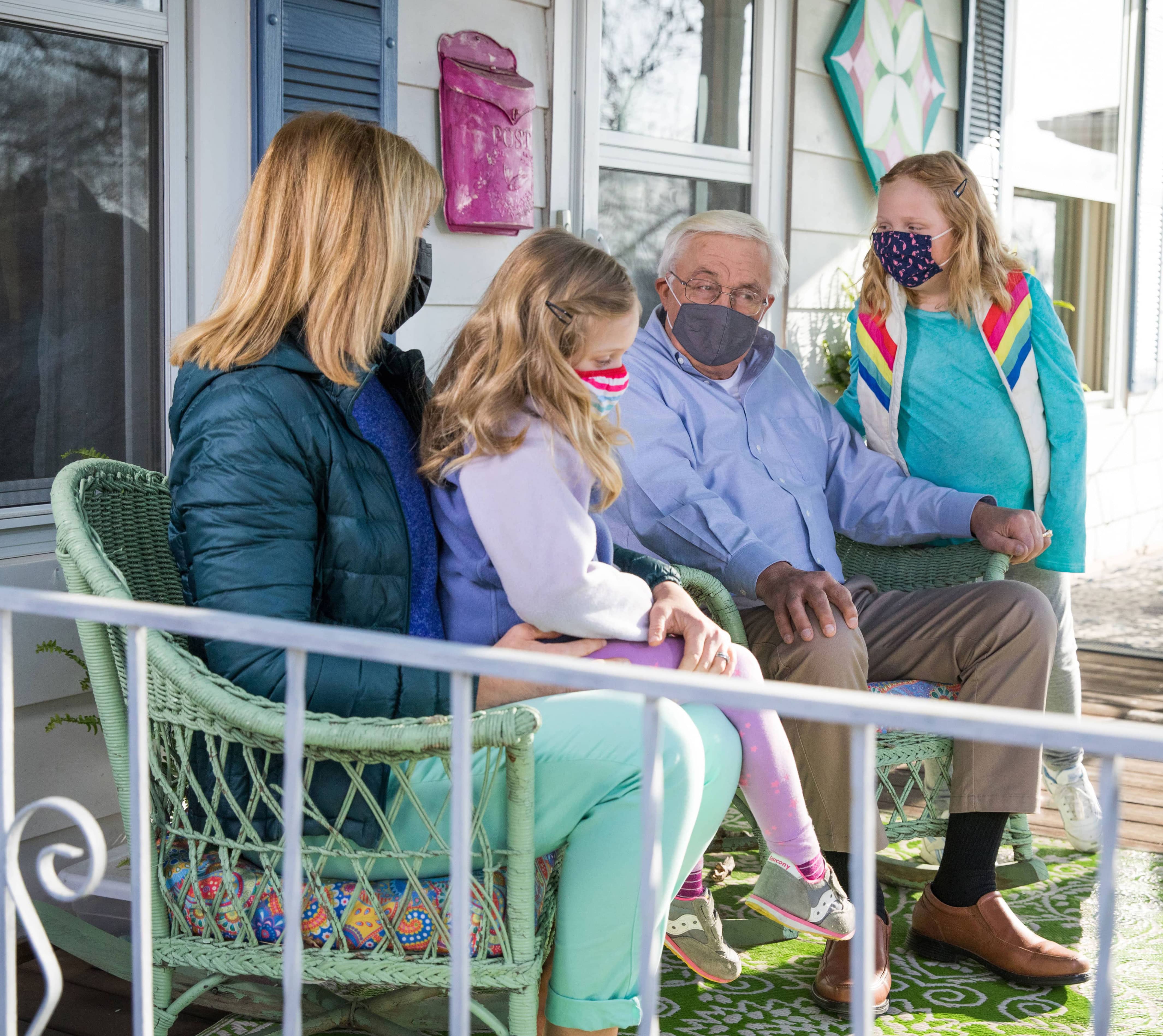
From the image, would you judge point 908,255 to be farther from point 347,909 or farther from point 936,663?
point 347,909

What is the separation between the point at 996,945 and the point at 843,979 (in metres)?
0.31

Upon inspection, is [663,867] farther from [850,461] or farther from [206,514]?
[850,461]

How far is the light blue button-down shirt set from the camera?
91.4 inches

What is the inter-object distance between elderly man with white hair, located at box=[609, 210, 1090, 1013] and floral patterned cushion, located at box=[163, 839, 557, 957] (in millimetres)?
545

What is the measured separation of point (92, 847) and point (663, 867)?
67cm

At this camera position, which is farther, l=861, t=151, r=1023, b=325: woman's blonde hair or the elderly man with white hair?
l=861, t=151, r=1023, b=325: woman's blonde hair

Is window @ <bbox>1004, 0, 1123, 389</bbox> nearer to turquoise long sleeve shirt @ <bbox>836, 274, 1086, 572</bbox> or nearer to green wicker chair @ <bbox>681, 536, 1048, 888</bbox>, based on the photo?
turquoise long sleeve shirt @ <bbox>836, 274, 1086, 572</bbox>

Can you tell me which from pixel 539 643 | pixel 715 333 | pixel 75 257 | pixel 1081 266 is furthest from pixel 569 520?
pixel 1081 266

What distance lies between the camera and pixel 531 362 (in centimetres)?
168

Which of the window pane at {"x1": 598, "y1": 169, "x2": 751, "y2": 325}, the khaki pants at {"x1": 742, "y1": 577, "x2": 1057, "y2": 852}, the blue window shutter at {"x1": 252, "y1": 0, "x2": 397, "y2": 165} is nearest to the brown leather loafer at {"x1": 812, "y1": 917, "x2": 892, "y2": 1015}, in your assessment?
the khaki pants at {"x1": 742, "y1": 577, "x2": 1057, "y2": 852}

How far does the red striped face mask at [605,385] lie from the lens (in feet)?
5.84

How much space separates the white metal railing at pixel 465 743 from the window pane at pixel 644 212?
258 centimetres

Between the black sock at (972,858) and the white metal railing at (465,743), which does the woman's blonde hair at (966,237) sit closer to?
the black sock at (972,858)

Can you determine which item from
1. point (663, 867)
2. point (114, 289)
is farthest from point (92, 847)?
point (114, 289)
